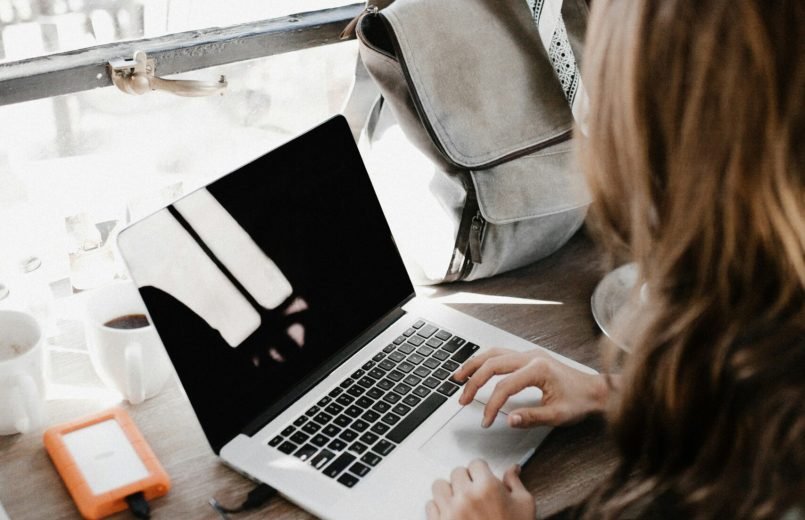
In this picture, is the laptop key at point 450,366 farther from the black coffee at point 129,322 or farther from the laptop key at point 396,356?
the black coffee at point 129,322

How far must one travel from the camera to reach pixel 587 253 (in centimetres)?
125

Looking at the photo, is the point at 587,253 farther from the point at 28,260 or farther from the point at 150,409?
the point at 28,260

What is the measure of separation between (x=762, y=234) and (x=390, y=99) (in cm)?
58

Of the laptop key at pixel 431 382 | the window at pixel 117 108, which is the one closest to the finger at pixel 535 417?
the laptop key at pixel 431 382

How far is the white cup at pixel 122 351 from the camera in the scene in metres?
0.92

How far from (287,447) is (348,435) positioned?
0.21ft

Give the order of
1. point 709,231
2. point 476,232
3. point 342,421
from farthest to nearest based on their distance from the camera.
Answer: point 476,232 → point 342,421 → point 709,231

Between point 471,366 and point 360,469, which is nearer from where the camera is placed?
point 360,469

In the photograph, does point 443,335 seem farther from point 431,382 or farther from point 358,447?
point 358,447

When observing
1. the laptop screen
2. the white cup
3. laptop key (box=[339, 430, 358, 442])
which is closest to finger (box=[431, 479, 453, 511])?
laptop key (box=[339, 430, 358, 442])

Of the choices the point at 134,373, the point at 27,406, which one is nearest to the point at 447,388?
the point at 134,373

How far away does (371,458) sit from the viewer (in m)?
0.85

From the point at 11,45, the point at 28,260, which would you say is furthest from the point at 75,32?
the point at 28,260

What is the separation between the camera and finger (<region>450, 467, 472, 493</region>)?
800 mm
